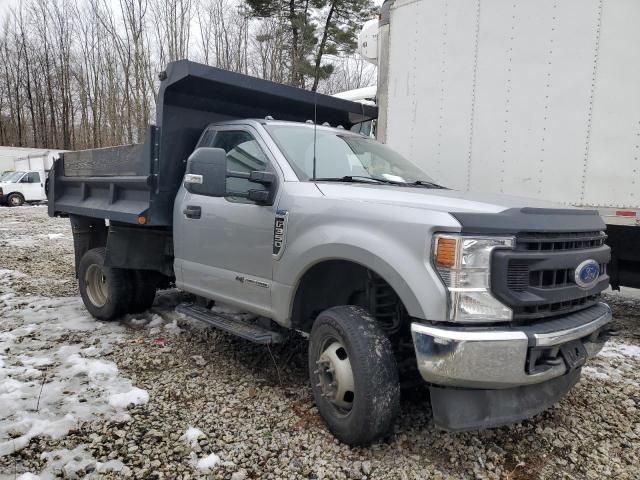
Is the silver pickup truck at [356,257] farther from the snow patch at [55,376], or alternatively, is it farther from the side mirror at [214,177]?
the snow patch at [55,376]

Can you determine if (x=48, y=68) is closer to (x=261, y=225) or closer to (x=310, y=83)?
(x=310, y=83)

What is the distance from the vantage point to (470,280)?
7.98 feet

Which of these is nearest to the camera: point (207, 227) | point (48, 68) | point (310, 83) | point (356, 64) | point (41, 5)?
point (207, 227)

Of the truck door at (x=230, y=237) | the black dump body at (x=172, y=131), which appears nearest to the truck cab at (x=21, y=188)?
the black dump body at (x=172, y=131)

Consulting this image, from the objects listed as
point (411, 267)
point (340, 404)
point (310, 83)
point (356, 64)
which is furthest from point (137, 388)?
point (356, 64)

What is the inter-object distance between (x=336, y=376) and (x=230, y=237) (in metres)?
1.45

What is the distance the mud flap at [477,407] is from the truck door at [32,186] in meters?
25.7

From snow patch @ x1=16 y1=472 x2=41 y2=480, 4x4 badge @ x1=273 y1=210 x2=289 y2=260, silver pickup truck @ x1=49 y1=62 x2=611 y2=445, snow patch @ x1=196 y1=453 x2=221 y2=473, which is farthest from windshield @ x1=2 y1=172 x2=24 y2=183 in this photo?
snow patch @ x1=196 y1=453 x2=221 y2=473

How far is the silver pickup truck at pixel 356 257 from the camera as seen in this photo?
2455mm

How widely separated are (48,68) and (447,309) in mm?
49518

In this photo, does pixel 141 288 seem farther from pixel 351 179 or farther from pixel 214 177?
pixel 351 179

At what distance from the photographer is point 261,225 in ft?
11.6

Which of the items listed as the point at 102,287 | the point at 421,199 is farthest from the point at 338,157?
the point at 102,287

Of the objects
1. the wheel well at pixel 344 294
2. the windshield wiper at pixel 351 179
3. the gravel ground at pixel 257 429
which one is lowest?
the gravel ground at pixel 257 429
